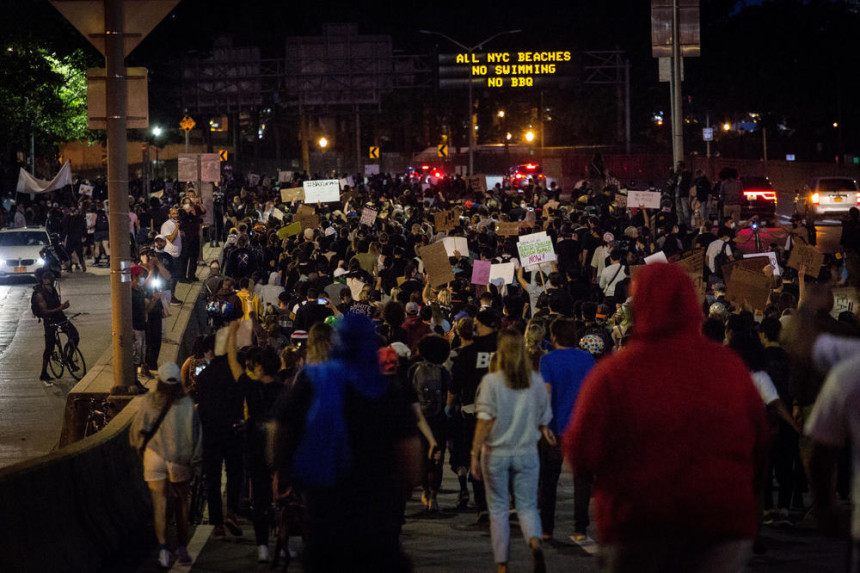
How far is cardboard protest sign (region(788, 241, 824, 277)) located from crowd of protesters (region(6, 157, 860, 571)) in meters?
0.29

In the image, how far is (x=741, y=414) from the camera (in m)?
4.28

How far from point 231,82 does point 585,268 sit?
42.8 meters

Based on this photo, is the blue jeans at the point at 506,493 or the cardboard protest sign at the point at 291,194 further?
the cardboard protest sign at the point at 291,194

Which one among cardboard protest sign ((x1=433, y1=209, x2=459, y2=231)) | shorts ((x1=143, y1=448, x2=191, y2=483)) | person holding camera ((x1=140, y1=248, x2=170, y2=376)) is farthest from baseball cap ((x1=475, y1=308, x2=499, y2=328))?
cardboard protest sign ((x1=433, y1=209, x2=459, y2=231))

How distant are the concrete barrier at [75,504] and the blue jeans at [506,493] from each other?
9.10 feet

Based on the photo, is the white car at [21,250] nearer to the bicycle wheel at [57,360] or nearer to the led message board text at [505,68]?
the bicycle wheel at [57,360]

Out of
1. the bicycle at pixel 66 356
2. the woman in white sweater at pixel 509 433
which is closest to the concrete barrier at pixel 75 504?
the woman in white sweater at pixel 509 433

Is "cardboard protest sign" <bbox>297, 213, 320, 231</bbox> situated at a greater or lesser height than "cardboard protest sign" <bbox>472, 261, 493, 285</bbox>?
greater

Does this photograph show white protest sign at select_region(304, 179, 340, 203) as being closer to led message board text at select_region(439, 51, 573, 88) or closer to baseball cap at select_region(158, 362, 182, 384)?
baseball cap at select_region(158, 362, 182, 384)

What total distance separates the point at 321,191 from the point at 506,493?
70.1ft

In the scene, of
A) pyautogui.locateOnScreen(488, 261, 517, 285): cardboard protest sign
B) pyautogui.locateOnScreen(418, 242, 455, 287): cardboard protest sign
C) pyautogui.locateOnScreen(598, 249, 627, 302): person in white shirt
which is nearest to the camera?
pyautogui.locateOnScreen(598, 249, 627, 302): person in white shirt

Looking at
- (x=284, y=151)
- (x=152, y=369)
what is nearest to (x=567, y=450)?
(x=152, y=369)

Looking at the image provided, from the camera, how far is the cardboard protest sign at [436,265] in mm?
15266

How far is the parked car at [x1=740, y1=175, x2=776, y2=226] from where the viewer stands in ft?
131
